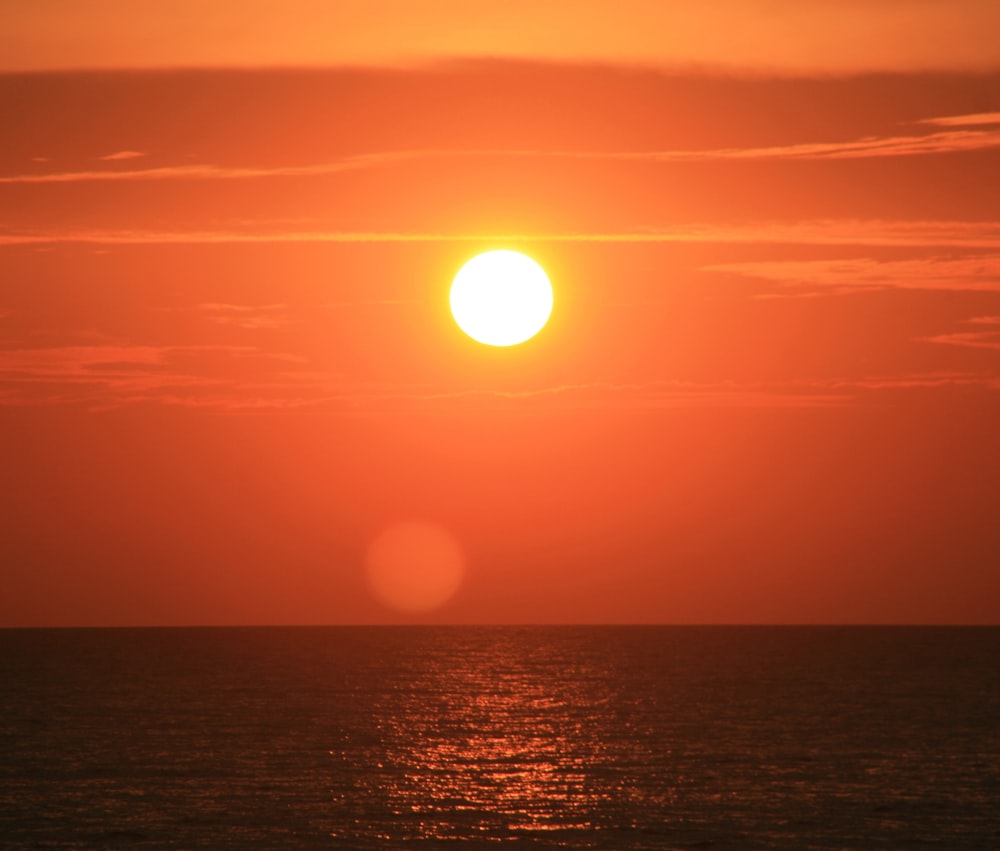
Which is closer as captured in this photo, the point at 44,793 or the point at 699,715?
the point at 44,793

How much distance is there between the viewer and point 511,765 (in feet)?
249

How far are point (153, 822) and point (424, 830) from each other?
1145 cm

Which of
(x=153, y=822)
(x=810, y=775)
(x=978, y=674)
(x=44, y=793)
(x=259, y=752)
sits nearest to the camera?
(x=153, y=822)


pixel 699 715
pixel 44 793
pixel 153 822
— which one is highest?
pixel 699 715

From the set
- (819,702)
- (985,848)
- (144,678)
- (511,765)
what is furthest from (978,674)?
(985,848)

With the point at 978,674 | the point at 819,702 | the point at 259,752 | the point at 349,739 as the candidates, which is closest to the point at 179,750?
the point at 259,752

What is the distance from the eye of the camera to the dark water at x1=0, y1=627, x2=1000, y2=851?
55625mm

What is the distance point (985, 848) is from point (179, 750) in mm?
47747

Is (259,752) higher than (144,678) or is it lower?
lower

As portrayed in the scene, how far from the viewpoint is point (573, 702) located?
12425 centimetres

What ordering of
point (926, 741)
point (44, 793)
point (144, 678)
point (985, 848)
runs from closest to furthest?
1. point (985, 848)
2. point (44, 793)
3. point (926, 741)
4. point (144, 678)

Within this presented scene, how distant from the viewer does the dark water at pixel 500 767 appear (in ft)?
182

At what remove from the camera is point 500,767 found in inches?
2948

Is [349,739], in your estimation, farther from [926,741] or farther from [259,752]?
[926,741]
